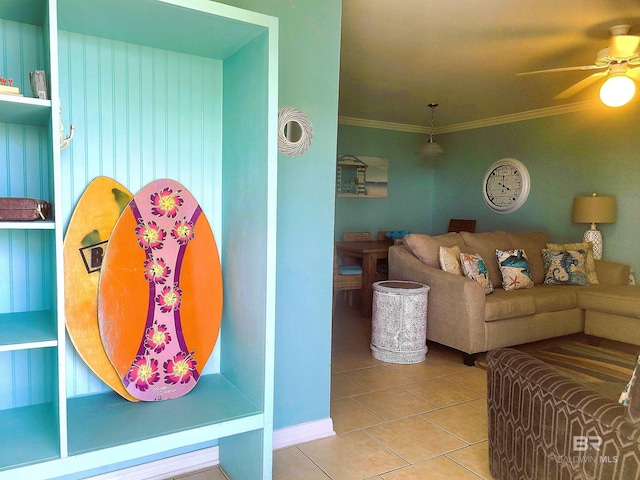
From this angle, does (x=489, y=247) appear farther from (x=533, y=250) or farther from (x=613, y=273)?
(x=613, y=273)

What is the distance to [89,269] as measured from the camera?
175 cm

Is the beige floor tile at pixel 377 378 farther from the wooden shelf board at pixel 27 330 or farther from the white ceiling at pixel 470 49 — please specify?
the white ceiling at pixel 470 49

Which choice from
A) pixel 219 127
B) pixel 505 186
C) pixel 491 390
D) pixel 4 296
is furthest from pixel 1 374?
pixel 505 186

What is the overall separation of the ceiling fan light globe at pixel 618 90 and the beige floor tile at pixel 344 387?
8.67 ft

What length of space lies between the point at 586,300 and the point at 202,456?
363cm

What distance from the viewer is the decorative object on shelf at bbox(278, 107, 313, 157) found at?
2.21 meters

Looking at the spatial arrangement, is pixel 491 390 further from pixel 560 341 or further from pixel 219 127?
pixel 560 341

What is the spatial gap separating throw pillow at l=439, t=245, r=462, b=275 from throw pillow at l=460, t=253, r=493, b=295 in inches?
1.9

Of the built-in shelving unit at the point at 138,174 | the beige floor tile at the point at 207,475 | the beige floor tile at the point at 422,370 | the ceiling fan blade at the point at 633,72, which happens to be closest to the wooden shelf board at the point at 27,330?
the built-in shelving unit at the point at 138,174

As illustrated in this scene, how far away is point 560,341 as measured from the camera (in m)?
4.39

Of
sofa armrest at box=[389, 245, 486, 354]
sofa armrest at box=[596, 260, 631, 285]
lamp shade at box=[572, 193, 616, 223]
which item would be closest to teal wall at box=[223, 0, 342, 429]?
sofa armrest at box=[389, 245, 486, 354]

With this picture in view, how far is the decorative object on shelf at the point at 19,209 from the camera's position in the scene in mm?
1355

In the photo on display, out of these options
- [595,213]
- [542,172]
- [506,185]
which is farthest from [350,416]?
[506,185]

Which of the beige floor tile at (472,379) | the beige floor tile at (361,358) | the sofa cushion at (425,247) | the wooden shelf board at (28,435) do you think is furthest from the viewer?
the sofa cushion at (425,247)
